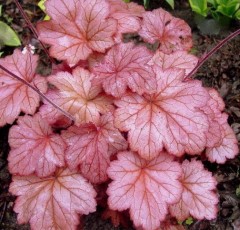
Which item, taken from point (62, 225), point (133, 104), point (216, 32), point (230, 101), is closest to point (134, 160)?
point (133, 104)

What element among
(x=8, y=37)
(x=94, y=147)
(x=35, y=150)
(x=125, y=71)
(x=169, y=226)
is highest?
(x=125, y=71)

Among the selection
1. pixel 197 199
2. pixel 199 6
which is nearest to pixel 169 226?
pixel 197 199

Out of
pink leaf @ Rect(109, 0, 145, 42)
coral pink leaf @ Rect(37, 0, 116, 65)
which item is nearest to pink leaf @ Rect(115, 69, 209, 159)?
coral pink leaf @ Rect(37, 0, 116, 65)

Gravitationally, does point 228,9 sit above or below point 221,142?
above

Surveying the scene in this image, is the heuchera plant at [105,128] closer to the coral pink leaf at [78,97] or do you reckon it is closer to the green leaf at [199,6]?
the coral pink leaf at [78,97]

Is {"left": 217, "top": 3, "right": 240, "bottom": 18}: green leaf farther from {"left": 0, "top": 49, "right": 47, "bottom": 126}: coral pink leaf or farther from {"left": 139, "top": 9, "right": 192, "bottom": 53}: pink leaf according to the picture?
{"left": 0, "top": 49, "right": 47, "bottom": 126}: coral pink leaf

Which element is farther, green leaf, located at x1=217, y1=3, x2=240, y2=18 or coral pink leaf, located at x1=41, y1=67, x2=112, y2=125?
green leaf, located at x1=217, y1=3, x2=240, y2=18

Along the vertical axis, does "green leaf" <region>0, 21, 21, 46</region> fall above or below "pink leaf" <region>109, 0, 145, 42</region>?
below

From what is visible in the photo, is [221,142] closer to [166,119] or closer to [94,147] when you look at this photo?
[166,119]
